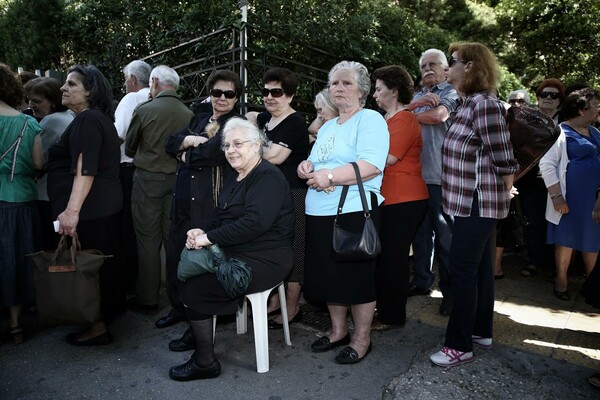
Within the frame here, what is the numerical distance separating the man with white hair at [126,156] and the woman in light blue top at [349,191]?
6.52ft

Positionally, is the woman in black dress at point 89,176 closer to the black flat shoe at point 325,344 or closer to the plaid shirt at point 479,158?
the black flat shoe at point 325,344

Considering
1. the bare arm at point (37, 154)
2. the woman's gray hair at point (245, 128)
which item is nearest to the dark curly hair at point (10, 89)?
the bare arm at point (37, 154)

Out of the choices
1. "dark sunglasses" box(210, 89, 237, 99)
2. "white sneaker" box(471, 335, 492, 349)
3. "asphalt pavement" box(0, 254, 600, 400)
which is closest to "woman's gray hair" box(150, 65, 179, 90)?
"dark sunglasses" box(210, 89, 237, 99)

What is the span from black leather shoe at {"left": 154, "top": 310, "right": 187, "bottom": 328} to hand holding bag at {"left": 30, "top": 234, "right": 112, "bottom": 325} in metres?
0.66

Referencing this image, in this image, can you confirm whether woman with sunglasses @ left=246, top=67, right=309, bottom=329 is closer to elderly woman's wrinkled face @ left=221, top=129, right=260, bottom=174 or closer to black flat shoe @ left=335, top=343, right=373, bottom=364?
elderly woman's wrinkled face @ left=221, top=129, right=260, bottom=174

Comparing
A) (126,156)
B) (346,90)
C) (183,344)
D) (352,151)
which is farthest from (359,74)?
(126,156)

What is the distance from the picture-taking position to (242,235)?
2.78 meters

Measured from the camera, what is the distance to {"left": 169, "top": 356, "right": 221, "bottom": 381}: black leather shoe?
9.55 feet

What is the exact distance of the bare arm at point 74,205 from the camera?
10.7ft

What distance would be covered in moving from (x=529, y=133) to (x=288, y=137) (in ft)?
5.30

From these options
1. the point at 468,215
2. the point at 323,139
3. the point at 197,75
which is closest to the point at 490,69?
the point at 468,215

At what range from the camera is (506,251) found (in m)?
6.21

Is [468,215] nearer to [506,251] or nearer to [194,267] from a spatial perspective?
[194,267]

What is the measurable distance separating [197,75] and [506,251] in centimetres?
530
